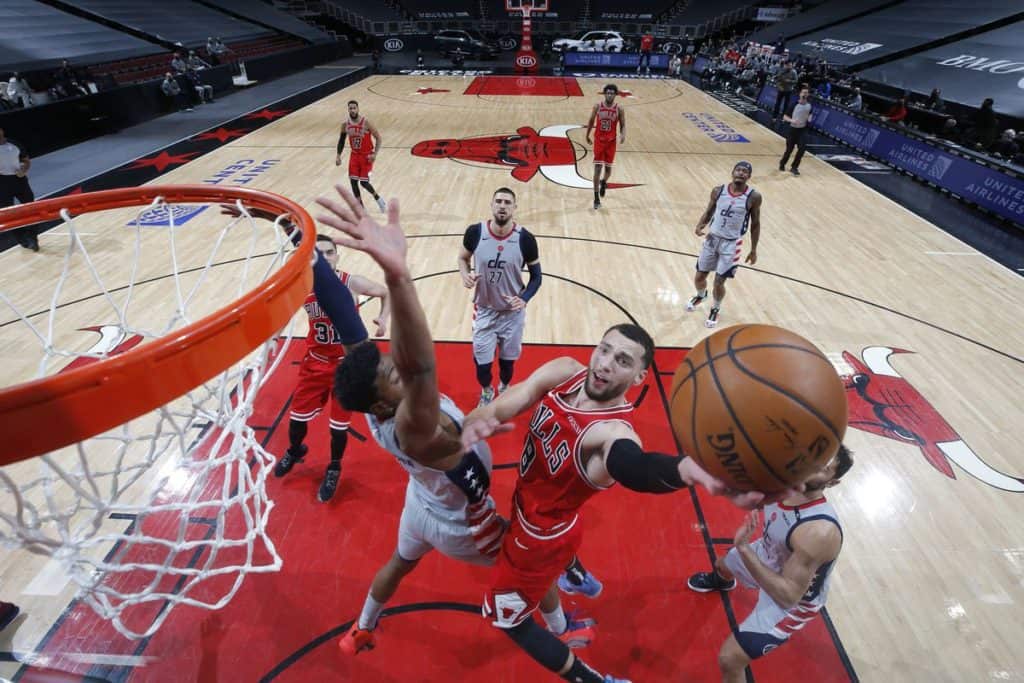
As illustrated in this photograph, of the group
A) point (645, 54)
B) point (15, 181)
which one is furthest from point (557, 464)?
point (645, 54)

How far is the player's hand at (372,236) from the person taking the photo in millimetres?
1502

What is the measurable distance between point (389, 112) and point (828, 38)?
19478 millimetres

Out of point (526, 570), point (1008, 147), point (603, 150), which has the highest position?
point (1008, 147)

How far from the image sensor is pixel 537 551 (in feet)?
7.64

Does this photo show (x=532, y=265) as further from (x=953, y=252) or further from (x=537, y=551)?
(x=953, y=252)

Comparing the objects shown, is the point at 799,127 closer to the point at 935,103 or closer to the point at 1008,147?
the point at 1008,147

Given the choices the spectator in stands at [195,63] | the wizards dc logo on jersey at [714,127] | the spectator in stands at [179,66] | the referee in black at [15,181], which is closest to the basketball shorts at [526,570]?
the referee in black at [15,181]

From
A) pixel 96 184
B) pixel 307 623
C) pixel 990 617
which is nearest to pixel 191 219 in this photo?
pixel 96 184

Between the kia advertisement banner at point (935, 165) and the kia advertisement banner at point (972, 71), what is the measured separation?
2.85 m

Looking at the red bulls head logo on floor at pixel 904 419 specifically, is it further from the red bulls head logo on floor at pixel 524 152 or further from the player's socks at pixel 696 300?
the red bulls head logo on floor at pixel 524 152

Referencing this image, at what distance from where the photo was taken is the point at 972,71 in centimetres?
1476

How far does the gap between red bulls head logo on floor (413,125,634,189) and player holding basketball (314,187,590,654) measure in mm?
8553

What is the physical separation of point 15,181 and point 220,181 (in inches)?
121

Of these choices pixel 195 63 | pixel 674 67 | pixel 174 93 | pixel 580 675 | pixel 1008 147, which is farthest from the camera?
pixel 674 67
